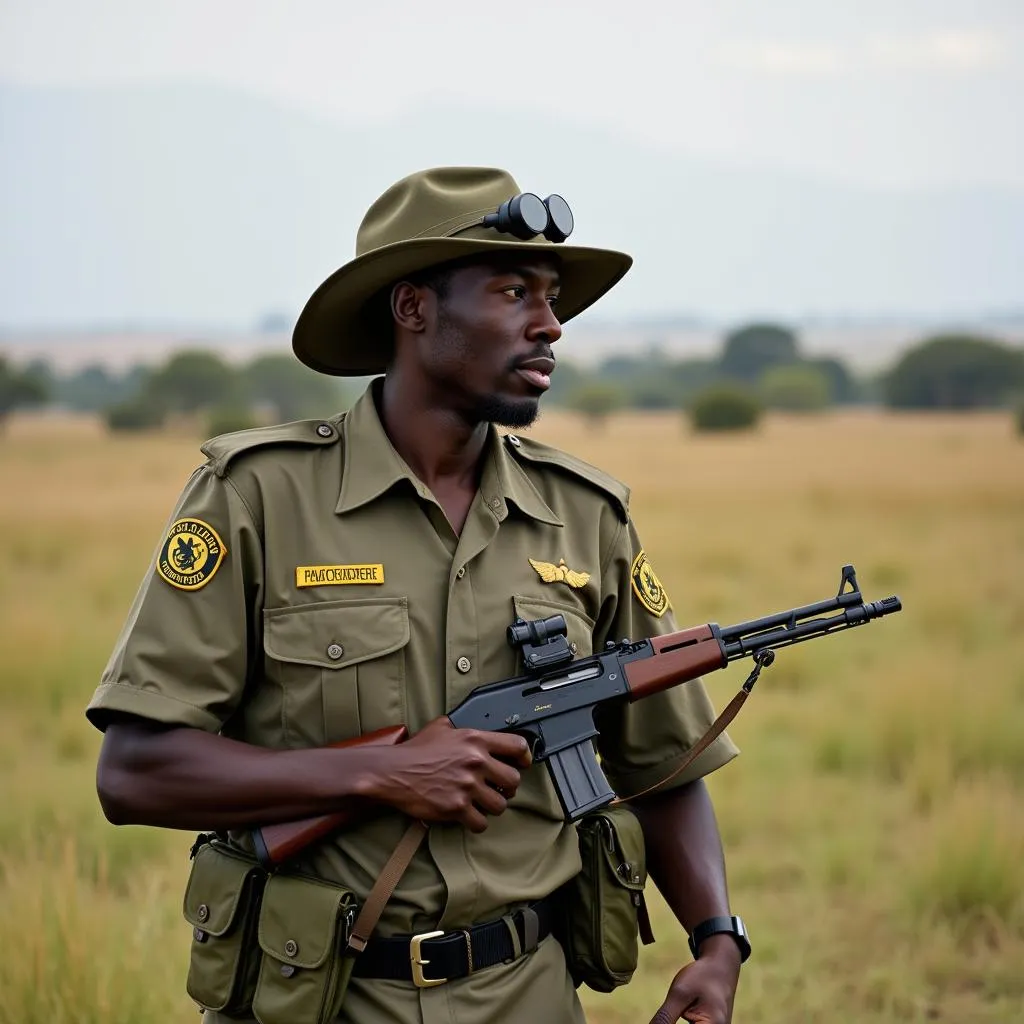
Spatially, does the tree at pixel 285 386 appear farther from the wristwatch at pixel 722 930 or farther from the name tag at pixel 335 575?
the name tag at pixel 335 575

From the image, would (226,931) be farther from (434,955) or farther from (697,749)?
(697,749)

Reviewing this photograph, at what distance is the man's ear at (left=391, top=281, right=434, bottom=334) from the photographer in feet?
9.98

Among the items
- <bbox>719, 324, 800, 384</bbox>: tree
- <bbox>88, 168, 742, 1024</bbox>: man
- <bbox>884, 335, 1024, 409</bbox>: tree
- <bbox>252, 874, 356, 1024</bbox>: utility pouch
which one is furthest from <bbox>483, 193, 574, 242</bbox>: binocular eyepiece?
<bbox>719, 324, 800, 384</bbox>: tree

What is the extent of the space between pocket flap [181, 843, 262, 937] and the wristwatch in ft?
3.17

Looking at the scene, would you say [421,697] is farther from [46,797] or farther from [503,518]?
[46,797]

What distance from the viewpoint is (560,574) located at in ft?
9.93

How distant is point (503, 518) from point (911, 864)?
14.6 feet

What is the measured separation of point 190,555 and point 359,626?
34 centimetres

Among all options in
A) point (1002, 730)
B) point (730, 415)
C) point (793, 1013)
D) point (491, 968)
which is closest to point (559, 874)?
point (491, 968)

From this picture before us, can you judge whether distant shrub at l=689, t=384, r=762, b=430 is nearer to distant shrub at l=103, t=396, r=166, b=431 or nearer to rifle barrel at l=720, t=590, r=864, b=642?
distant shrub at l=103, t=396, r=166, b=431

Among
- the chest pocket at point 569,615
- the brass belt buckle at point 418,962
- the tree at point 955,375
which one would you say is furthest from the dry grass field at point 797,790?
the tree at point 955,375

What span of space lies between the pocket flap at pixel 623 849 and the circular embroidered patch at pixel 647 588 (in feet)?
1.47

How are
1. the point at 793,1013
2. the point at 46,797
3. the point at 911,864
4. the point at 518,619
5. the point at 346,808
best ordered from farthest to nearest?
the point at 46,797 < the point at 911,864 < the point at 793,1013 < the point at 518,619 < the point at 346,808

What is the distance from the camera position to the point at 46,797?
7.50 meters
